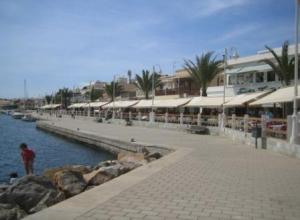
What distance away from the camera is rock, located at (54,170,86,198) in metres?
10.4

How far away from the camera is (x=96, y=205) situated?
708cm

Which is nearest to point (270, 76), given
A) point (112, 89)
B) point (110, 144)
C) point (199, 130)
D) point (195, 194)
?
point (199, 130)

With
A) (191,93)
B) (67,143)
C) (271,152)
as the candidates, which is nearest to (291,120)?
(271,152)

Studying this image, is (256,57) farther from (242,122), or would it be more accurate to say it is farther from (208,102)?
(242,122)

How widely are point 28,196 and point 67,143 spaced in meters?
27.5

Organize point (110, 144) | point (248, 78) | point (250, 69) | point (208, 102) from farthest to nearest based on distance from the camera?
point (248, 78), point (250, 69), point (208, 102), point (110, 144)

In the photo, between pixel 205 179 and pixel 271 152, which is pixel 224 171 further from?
pixel 271 152

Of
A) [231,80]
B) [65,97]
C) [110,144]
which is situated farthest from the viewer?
[65,97]

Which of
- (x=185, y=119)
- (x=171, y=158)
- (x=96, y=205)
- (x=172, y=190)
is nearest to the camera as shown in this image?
(x=96, y=205)

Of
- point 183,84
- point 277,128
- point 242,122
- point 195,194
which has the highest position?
point 183,84

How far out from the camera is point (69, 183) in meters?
10.8

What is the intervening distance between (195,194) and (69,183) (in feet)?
13.5

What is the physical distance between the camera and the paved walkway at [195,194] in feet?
21.7

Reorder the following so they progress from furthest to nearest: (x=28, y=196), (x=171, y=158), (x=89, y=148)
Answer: (x=89, y=148) < (x=171, y=158) < (x=28, y=196)
